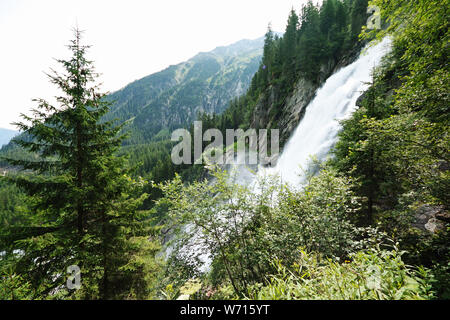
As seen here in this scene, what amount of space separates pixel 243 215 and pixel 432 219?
830cm

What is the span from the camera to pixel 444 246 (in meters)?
4.52

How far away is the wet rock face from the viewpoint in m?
6.29

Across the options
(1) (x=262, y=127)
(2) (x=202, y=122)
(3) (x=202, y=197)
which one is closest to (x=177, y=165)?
(2) (x=202, y=122)

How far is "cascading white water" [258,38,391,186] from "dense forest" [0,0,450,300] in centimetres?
1067

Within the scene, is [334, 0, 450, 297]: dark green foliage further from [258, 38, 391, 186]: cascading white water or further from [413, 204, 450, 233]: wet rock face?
[258, 38, 391, 186]: cascading white water

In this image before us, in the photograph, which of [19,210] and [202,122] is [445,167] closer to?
[19,210]

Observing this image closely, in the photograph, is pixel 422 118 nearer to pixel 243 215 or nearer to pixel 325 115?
pixel 243 215

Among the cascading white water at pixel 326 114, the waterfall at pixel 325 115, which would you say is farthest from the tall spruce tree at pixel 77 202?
the cascading white water at pixel 326 114

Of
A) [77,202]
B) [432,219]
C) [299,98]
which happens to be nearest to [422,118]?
[432,219]

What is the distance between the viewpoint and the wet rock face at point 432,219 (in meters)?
6.29

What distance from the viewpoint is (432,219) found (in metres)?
6.86

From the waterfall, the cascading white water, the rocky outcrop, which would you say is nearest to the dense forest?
the waterfall

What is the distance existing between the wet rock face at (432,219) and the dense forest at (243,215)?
6 cm
